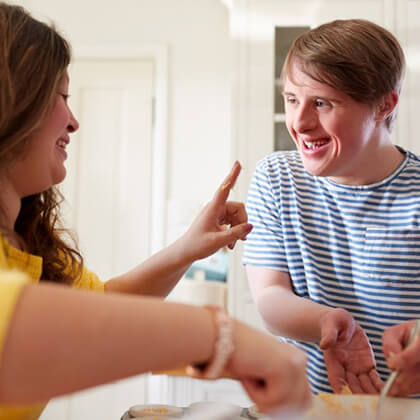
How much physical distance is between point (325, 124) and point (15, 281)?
827mm

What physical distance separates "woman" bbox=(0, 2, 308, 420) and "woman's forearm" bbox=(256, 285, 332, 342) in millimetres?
435

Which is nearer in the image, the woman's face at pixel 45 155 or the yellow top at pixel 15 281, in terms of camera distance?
the yellow top at pixel 15 281

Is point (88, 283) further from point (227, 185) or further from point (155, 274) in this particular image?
point (227, 185)

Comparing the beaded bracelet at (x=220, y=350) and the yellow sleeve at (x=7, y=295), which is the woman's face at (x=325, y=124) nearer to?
the beaded bracelet at (x=220, y=350)

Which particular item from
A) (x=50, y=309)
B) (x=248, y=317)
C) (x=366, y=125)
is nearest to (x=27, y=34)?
(x=50, y=309)

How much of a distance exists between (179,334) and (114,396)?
2.81 m

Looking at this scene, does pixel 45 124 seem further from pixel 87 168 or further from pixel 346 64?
pixel 87 168

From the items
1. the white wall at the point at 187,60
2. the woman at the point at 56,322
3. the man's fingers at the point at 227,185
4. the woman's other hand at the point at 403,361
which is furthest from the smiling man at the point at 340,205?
the white wall at the point at 187,60

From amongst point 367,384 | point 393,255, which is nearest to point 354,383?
point 367,384

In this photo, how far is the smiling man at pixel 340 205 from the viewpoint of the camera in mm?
1139

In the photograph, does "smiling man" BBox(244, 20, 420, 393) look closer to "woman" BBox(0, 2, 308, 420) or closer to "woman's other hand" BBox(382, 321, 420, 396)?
"woman's other hand" BBox(382, 321, 420, 396)

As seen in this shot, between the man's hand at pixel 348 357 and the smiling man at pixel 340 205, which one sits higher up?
the smiling man at pixel 340 205

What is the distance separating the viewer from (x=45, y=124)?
0.90 meters

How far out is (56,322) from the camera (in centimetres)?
49
